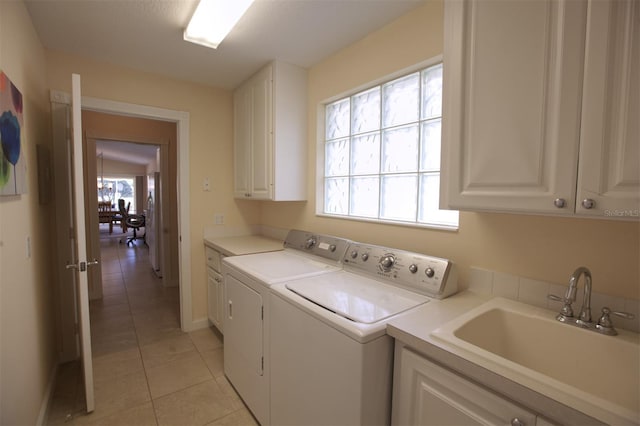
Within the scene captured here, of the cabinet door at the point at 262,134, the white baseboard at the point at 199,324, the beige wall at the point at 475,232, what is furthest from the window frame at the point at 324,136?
the white baseboard at the point at 199,324

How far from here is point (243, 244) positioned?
8.72ft

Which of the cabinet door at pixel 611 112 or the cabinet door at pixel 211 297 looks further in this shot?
the cabinet door at pixel 211 297

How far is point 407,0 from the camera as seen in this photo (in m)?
1.60

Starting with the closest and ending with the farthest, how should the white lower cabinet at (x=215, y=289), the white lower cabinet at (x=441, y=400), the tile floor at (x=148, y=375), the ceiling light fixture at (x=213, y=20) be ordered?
the white lower cabinet at (x=441, y=400) → the ceiling light fixture at (x=213, y=20) → the tile floor at (x=148, y=375) → the white lower cabinet at (x=215, y=289)

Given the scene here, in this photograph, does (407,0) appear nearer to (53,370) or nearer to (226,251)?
(226,251)

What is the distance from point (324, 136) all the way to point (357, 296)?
4.90 ft

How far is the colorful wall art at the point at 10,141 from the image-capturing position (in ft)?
3.71

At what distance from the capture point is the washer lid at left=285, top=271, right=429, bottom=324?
47.5 inches

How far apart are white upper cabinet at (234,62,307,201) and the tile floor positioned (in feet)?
4.71

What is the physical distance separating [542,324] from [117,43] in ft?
9.70

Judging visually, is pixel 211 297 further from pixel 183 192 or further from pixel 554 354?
pixel 554 354

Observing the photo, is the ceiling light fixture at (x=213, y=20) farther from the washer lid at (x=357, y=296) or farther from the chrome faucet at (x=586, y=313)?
the chrome faucet at (x=586, y=313)

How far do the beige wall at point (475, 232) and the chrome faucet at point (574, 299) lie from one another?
0.13 m

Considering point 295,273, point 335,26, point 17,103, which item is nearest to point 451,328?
point 295,273
